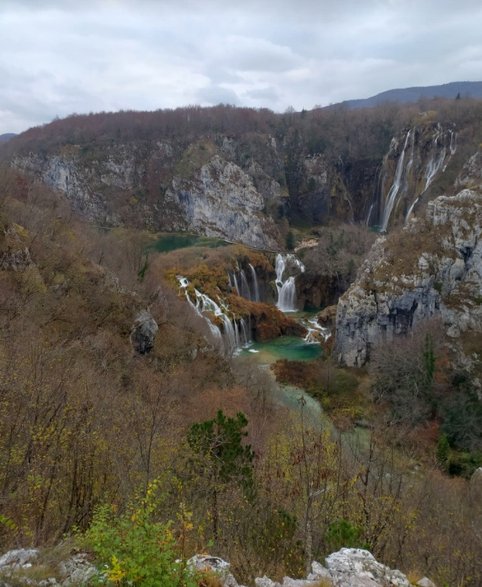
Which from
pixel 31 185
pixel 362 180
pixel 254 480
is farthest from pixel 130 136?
pixel 254 480

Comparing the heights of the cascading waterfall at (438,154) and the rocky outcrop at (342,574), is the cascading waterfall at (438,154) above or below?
above

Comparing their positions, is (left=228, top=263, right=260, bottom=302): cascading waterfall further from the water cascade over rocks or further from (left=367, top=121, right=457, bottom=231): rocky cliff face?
the water cascade over rocks

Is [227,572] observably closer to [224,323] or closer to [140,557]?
[140,557]

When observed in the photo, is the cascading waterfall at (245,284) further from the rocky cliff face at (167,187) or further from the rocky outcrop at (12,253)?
the rocky cliff face at (167,187)

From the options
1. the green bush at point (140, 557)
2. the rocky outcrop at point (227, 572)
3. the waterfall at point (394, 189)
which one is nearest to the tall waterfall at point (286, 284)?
the waterfall at point (394, 189)

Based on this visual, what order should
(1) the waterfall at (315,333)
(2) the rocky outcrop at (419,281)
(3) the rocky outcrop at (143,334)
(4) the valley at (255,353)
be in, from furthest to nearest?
(1) the waterfall at (315,333), (2) the rocky outcrop at (419,281), (3) the rocky outcrop at (143,334), (4) the valley at (255,353)

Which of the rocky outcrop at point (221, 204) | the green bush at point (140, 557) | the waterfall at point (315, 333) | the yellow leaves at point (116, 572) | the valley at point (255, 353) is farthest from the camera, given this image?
the rocky outcrop at point (221, 204)

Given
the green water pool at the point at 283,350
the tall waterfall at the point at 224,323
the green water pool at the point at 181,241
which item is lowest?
the green water pool at the point at 283,350
